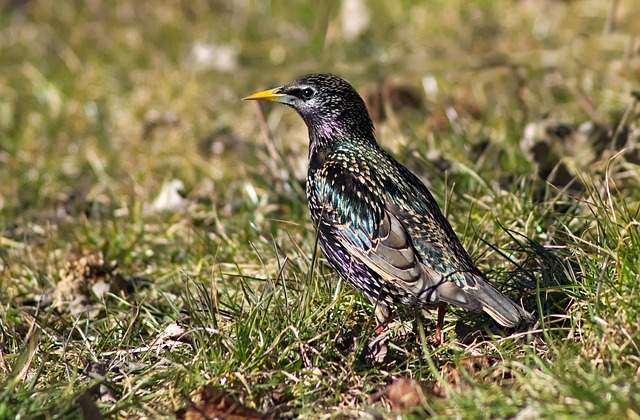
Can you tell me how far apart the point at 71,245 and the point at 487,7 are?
4.37m

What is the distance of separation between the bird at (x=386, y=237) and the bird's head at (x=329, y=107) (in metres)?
0.03

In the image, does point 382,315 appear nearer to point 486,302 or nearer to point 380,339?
point 380,339

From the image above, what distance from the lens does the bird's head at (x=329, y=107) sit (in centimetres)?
425

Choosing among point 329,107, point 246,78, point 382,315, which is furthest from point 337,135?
point 246,78

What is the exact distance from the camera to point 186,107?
6.80 meters

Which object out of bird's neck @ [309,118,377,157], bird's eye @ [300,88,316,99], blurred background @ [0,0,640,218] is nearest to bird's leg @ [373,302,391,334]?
bird's neck @ [309,118,377,157]

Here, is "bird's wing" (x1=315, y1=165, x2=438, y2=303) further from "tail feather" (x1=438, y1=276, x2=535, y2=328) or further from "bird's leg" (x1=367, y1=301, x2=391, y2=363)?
"bird's leg" (x1=367, y1=301, x2=391, y2=363)

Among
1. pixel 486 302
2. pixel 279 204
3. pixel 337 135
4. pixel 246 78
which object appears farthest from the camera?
pixel 246 78

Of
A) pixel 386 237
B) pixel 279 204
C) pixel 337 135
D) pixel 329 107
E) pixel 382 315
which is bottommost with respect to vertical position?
pixel 279 204

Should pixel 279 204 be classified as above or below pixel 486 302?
below

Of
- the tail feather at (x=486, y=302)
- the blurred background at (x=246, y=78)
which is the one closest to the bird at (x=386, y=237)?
the tail feather at (x=486, y=302)

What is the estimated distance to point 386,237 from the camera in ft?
11.9

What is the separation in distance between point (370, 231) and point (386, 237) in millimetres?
80

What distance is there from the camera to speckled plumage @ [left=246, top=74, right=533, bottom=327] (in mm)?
3451
